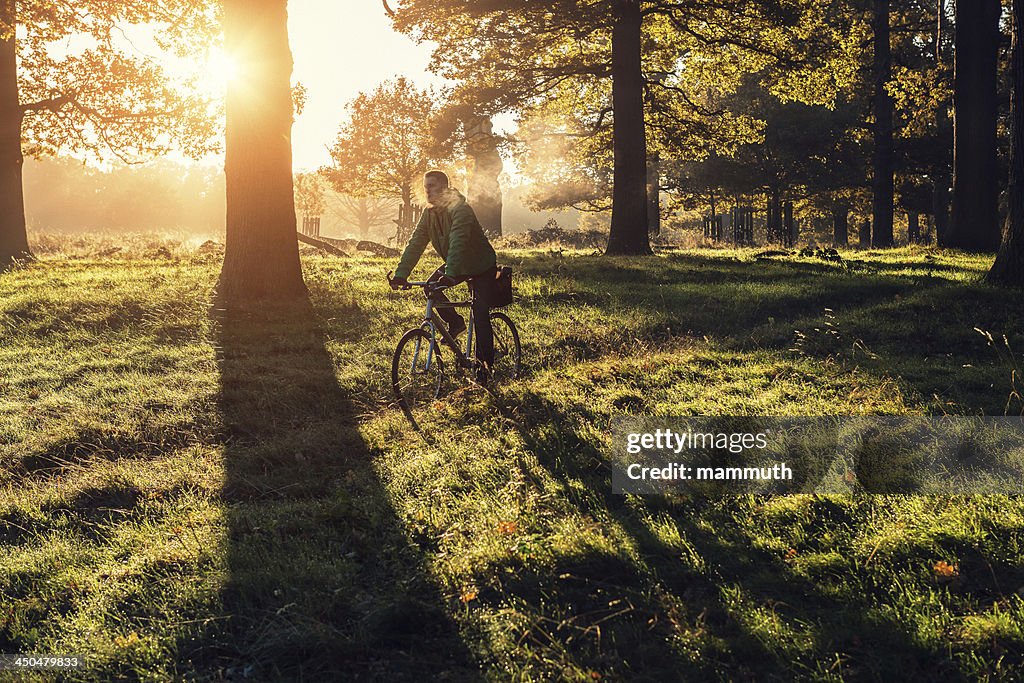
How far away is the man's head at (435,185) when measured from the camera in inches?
288

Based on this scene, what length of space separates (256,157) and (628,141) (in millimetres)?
10693

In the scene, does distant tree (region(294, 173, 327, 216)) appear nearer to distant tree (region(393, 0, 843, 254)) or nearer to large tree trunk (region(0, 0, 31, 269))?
large tree trunk (region(0, 0, 31, 269))

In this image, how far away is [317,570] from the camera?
4207 millimetres

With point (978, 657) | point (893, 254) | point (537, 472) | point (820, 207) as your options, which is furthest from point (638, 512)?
point (820, 207)

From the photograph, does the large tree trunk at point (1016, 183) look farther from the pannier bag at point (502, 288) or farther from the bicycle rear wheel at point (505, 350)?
the pannier bag at point (502, 288)

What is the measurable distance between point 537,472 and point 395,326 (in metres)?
6.52

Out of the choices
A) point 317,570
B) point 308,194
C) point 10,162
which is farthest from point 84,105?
point 308,194

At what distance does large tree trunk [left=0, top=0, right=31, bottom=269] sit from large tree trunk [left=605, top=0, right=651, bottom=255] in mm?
15465

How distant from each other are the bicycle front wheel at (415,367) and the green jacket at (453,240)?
70cm

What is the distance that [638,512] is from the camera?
182 inches

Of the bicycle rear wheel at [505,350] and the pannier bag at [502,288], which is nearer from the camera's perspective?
the pannier bag at [502,288]

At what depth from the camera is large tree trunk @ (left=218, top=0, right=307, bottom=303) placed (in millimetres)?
12422

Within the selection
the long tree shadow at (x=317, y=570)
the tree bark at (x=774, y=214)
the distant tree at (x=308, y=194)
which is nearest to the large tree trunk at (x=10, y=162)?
the long tree shadow at (x=317, y=570)

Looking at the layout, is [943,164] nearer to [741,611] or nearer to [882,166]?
[882,166]
